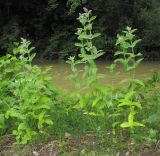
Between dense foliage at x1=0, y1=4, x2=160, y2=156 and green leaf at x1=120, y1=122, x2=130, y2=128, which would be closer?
green leaf at x1=120, y1=122, x2=130, y2=128

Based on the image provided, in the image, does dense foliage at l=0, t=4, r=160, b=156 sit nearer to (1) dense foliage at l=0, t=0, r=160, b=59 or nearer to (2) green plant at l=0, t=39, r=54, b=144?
(2) green plant at l=0, t=39, r=54, b=144

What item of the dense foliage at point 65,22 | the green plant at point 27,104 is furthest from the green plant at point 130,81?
the dense foliage at point 65,22

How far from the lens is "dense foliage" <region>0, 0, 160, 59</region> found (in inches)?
608

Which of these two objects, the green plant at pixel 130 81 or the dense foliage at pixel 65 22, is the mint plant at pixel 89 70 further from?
the dense foliage at pixel 65 22

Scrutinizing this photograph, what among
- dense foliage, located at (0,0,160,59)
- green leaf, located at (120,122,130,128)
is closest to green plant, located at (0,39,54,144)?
green leaf, located at (120,122,130,128)

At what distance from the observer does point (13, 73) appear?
4.72 m

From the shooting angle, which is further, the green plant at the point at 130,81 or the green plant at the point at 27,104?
the green plant at the point at 27,104

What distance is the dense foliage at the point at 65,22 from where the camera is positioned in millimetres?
15438

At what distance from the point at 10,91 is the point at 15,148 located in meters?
0.77

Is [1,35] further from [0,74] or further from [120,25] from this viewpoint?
[0,74]

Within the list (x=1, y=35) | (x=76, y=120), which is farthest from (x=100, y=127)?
(x=1, y=35)

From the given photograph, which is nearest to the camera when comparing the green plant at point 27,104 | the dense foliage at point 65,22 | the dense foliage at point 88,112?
the dense foliage at point 88,112

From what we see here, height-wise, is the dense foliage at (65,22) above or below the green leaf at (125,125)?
below

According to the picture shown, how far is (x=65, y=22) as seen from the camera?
17.2 m
